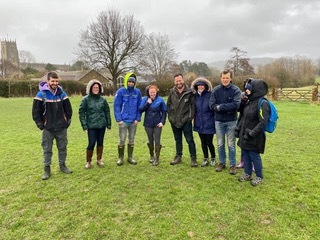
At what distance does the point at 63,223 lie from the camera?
337cm

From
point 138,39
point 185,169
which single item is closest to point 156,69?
point 138,39

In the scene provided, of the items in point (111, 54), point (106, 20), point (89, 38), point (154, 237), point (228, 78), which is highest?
point (106, 20)

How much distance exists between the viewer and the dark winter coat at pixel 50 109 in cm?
468

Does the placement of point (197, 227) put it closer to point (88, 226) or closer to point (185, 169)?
point (88, 226)

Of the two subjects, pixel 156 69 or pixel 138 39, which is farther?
pixel 156 69

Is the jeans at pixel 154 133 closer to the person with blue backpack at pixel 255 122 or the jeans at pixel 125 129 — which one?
the jeans at pixel 125 129

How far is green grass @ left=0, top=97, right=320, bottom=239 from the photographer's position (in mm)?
3188

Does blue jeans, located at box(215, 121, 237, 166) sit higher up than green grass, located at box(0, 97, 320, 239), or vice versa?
blue jeans, located at box(215, 121, 237, 166)

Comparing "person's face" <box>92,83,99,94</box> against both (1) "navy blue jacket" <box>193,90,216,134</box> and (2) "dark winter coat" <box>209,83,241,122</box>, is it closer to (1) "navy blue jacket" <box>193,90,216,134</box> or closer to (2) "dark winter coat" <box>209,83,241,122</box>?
(1) "navy blue jacket" <box>193,90,216,134</box>

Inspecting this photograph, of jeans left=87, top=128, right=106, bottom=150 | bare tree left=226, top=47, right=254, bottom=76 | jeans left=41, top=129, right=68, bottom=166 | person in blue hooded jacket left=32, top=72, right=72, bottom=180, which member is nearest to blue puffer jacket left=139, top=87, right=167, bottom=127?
jeans left=87, top=128, right=106, bottom=150

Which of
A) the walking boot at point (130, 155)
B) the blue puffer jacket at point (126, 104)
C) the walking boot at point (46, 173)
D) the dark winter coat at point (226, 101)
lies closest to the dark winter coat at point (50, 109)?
the walking boot at point (46, 173)

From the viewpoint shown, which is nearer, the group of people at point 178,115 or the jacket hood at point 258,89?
the jacket hood at point 258,89

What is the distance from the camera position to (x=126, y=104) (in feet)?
18.1

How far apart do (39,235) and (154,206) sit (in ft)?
5.17
